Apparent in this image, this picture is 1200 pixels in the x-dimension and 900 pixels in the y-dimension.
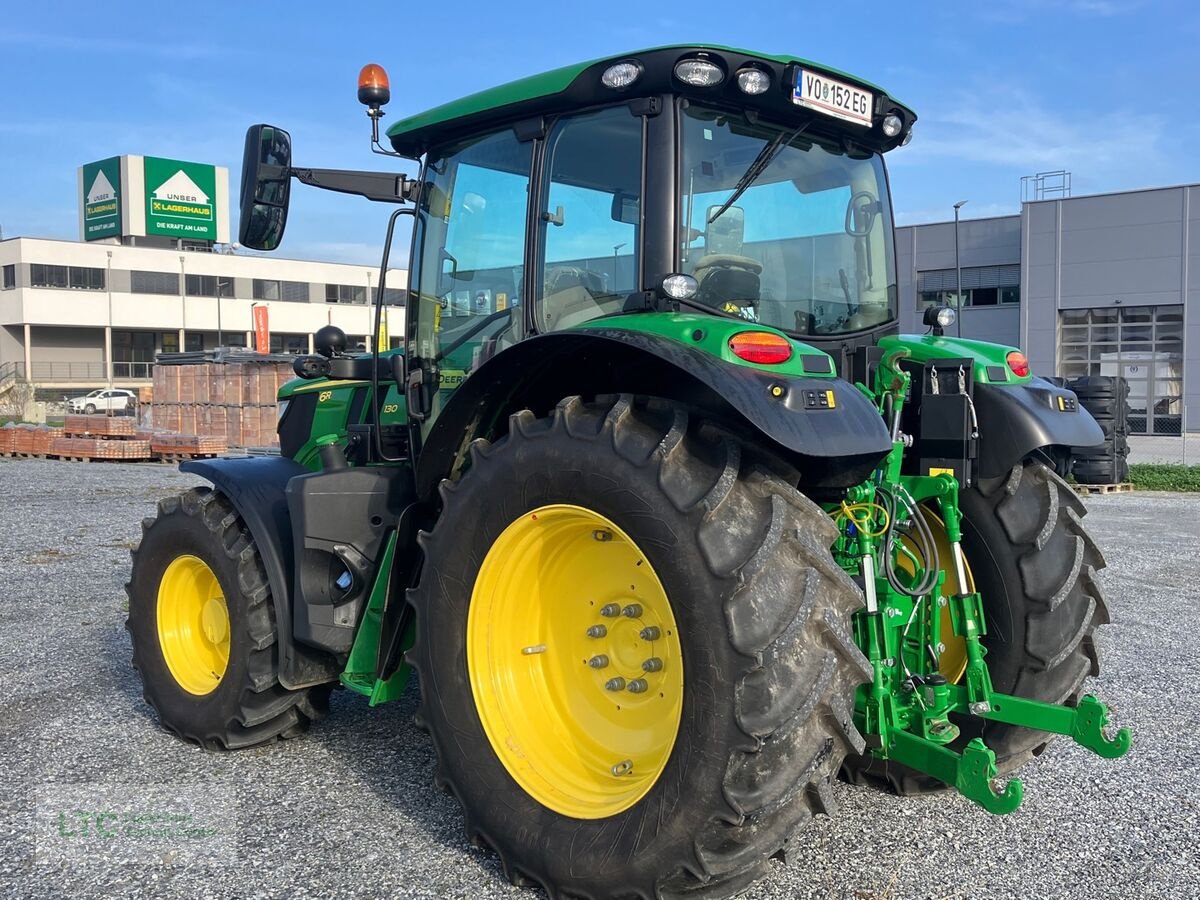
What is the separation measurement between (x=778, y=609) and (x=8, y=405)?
48.2 metres

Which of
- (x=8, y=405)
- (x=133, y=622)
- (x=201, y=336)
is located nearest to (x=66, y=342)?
(x=201, y=336)

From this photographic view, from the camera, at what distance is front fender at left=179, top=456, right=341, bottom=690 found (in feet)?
14.1

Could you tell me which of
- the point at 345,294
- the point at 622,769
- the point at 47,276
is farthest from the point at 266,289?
the point at 622,769

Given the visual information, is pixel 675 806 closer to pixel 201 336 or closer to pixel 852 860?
pixel 852 860

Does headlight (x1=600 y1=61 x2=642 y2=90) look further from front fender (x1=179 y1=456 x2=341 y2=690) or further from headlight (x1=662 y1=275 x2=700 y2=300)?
front fender (x1=179 y1=456 x2=341 y2=690)

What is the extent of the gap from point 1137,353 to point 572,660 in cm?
3486

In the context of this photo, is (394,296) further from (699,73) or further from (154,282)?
(154,282)

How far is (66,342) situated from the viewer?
57844mm

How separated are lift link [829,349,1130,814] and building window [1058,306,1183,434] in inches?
1253

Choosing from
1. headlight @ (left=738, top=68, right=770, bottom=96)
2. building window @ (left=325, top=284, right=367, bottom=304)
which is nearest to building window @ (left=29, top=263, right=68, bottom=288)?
building window @ (left=325, top=284, right=367, bottom=304)

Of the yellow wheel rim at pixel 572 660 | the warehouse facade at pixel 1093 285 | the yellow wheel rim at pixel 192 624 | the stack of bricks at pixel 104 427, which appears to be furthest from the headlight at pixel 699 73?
the warehouse facade at pixel 1093 285

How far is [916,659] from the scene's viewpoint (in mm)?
3639

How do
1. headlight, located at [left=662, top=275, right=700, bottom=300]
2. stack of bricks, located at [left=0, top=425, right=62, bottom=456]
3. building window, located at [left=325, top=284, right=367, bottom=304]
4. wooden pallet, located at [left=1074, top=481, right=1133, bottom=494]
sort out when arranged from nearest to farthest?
headlight, located at [left=662, top=275, right=700, bottom=300] → wooden pallet, located at [left=1074, top=481, right=1133, bottom=494] → stack of bricks, located at [left=0, top=425, right=62, bottom=456] → building window, located at [left=325, top=284, right=367, bottom=304]

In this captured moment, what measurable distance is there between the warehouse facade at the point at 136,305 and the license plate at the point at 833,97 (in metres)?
50.9
